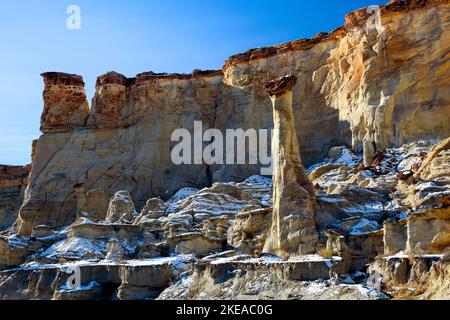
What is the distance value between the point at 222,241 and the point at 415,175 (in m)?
14.3

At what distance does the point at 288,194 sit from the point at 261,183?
2450 cm

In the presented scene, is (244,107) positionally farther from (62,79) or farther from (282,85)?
(282,85)

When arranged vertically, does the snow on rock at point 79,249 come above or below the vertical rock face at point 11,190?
below

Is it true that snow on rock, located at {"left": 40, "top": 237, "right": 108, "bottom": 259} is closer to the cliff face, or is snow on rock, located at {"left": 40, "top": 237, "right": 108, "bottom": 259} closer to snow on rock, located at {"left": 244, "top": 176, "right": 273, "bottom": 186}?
the cliff face

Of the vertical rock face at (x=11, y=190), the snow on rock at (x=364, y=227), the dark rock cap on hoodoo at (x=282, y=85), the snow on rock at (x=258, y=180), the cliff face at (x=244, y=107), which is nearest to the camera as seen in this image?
the snow on rock at (x=364, y=227)

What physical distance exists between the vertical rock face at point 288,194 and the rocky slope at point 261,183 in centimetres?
9

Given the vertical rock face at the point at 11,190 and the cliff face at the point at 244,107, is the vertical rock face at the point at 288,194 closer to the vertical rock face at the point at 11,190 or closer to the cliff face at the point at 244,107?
the cliff face at the point at 244,107

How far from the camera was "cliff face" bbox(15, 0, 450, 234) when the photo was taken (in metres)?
61.9

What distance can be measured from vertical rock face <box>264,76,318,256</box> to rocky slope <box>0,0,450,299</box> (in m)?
0.09

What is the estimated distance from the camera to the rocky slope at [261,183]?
36750 mm

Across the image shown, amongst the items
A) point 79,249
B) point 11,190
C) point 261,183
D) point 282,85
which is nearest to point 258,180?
point 261,183

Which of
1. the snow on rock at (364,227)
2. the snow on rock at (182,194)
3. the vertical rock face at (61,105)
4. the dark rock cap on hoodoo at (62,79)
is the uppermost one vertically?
the dark rock cap on hoodoo at (62,79)

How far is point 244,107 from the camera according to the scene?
75938 millimetres

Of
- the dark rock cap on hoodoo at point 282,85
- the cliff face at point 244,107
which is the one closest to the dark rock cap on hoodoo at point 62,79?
the cliff face at point 244,107
